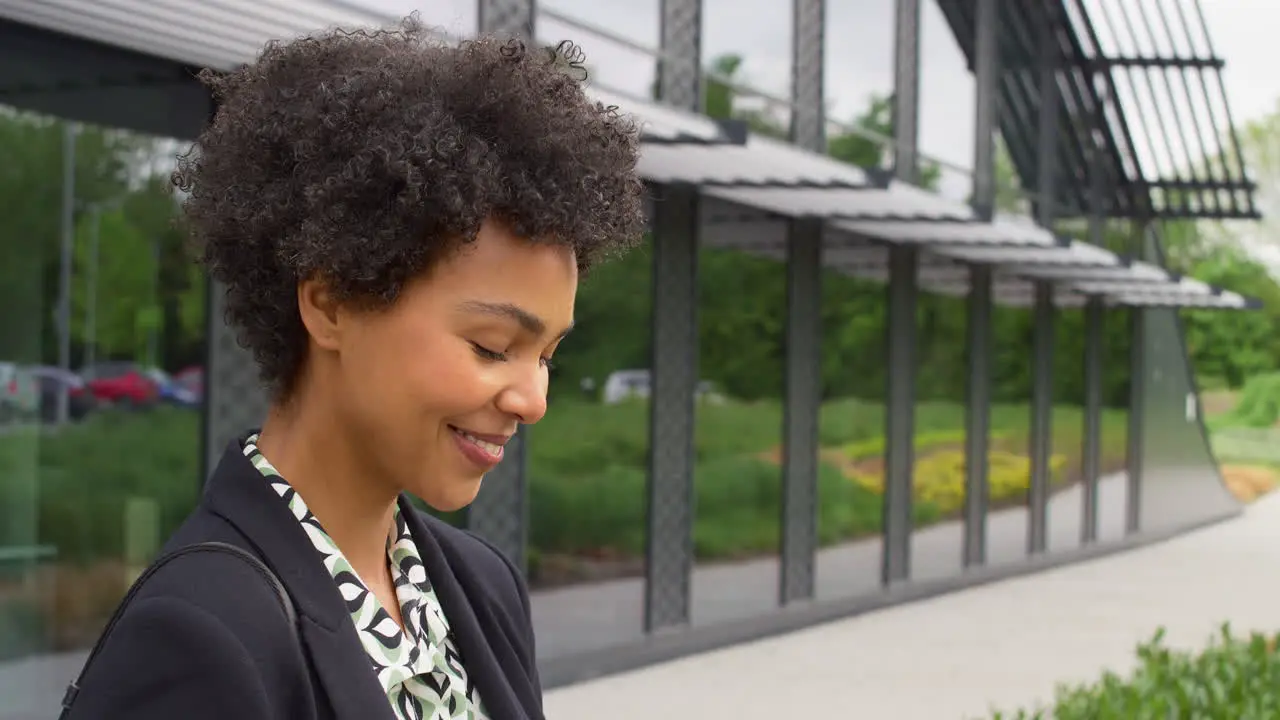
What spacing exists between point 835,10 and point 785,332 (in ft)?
8.07

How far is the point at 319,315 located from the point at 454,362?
14cm

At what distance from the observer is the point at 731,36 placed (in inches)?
424

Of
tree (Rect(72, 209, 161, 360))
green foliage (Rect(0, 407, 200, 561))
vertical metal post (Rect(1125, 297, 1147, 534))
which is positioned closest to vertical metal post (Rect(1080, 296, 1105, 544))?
vertical metal post (Rect(1125, 297, 1147, 534))

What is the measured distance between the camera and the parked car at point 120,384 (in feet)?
21.7

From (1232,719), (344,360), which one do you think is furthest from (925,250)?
(344,360)

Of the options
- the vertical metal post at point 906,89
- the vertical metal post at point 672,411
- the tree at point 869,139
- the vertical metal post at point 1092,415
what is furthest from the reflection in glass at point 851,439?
the vertical metal post at point 1092,415

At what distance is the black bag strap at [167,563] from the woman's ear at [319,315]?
213 mm

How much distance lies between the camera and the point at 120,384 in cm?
668

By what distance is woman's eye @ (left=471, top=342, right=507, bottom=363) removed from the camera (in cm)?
139

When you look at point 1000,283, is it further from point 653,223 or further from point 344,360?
point 344,360

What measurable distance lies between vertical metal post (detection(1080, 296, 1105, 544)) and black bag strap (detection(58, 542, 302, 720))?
19.1 meters

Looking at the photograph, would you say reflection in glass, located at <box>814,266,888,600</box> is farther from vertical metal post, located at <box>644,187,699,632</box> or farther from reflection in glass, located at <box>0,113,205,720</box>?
reflection in glass, located at <box>0,113,205,720</box>

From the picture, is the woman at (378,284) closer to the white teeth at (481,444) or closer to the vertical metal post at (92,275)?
the white teeth at (481,444)

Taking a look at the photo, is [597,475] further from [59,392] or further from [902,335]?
[902,335]
